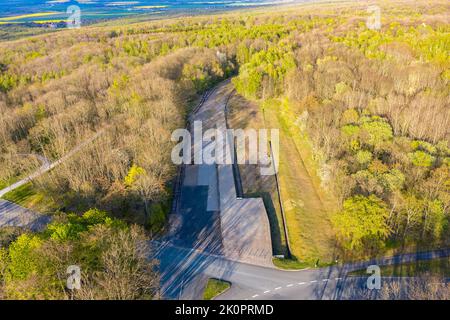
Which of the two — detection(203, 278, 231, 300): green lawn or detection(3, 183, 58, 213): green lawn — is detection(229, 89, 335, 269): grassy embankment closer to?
detection(203, 278, 231, 300): green lawn

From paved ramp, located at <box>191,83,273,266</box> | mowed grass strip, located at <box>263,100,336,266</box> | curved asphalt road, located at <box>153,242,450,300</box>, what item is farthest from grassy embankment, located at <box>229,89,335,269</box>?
curved asphalt road, located at <box>153,242,450,300</box>

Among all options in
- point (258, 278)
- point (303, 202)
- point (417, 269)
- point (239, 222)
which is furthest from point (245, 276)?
point (417, 269)

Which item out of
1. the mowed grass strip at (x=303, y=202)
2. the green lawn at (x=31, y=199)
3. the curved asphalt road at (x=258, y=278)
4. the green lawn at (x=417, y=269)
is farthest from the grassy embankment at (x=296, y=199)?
the green lawn at (x=31, y=199)

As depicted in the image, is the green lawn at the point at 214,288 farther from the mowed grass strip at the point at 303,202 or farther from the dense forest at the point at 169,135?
the mowed grass strip at the point at 303,202

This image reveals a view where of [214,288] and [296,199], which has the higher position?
[296,199]

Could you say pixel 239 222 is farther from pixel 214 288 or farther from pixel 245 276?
pixel 214 288

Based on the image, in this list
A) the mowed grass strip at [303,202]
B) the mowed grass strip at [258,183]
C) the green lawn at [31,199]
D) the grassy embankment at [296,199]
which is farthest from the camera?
the green lawn at [31,199]
